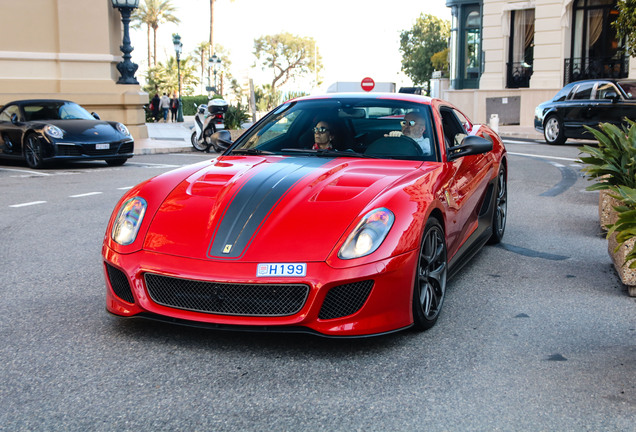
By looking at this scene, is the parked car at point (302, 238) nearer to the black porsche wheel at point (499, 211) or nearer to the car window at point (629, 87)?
the black porsche wheel at point (499, 211)

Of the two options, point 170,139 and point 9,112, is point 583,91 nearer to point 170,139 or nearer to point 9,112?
point 170,139

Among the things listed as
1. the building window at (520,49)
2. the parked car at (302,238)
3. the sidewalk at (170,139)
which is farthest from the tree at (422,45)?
the parked car at (302,238)

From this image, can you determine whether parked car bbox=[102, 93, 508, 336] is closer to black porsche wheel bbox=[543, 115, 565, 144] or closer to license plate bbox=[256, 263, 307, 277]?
license plate bbox=[256, 263, 307, 277]

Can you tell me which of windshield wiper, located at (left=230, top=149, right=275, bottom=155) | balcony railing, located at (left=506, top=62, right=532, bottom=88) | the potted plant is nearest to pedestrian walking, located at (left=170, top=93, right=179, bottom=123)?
balcony railing, located at (left=506, top=62, right=532, bottom=88)

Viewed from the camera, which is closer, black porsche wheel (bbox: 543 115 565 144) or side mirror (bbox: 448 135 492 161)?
side mirror (bbox: 448 135 492 161)

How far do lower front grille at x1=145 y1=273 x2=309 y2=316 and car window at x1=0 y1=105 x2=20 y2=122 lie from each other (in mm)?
12800

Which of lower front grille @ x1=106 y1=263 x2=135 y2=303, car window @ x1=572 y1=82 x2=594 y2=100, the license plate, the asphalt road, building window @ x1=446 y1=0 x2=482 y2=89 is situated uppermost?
building window @ x1=446 y1=0 x2=482 y2=89

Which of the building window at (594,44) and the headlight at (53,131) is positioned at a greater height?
the building window at (594,44)

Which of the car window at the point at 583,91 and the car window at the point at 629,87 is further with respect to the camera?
the car window at the point at 583,91

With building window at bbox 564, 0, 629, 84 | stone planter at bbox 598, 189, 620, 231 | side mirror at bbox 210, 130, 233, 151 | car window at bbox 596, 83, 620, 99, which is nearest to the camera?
side mirror at bbox 210, 130, 233, 151

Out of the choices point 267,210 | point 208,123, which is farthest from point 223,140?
point 208,123

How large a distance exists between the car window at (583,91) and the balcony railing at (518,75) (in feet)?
43.4

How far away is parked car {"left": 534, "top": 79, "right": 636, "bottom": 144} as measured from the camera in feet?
65.2

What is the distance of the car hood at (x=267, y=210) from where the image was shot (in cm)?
404
